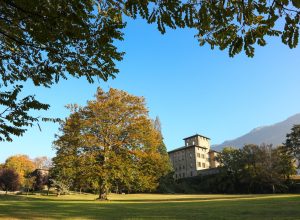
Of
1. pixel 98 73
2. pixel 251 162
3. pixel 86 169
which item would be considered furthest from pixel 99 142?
pixel 251 162

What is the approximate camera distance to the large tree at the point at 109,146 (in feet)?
111

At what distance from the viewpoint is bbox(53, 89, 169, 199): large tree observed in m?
33.7

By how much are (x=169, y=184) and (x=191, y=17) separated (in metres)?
73.1

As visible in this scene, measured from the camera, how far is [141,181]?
33.6 metres

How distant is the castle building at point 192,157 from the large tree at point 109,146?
64.2 meters

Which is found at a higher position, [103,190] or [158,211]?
[103,190]

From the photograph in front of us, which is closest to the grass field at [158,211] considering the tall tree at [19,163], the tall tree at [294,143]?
the tall tree at [294,143]

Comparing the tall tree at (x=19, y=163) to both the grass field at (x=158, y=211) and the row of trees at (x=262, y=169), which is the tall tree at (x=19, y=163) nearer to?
the row of trees at (x=262, y=169)

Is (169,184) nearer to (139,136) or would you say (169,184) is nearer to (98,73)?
(139,136)

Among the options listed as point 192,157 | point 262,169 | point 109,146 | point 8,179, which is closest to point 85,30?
point 109,146

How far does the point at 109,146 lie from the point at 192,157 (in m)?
69.4

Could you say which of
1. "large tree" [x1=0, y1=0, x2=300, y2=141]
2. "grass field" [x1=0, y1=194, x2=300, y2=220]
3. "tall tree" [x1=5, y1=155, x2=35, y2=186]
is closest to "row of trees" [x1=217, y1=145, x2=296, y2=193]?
"grass field" [x1=0, y1=194, x2=300, y2=220]

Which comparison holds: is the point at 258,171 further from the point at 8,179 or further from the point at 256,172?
the point at 8,179

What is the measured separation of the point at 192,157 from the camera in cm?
10119
